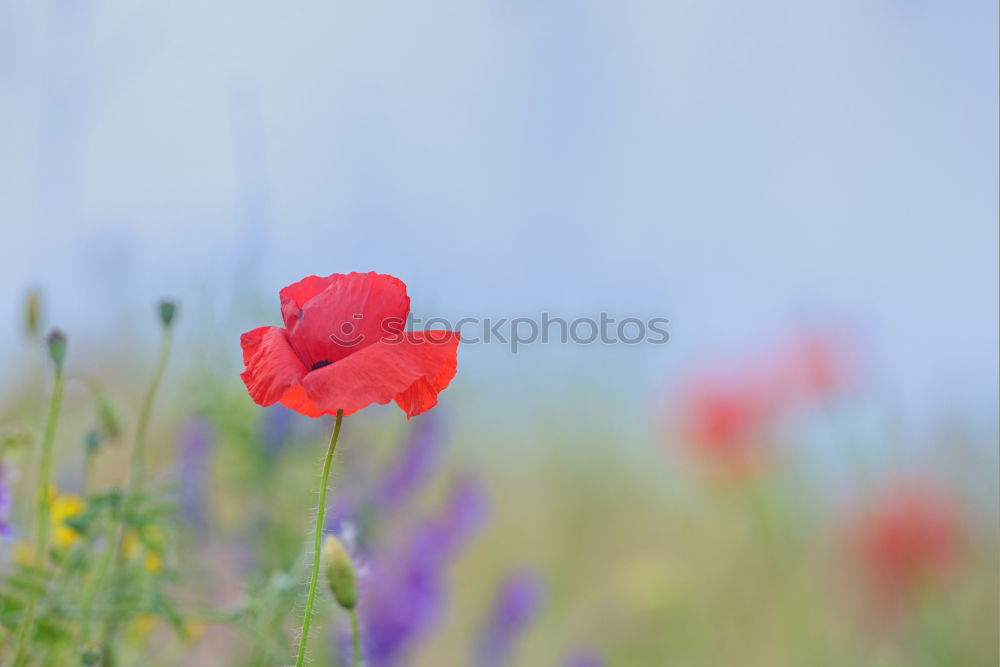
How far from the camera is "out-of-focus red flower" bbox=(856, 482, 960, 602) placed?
41.7 inches

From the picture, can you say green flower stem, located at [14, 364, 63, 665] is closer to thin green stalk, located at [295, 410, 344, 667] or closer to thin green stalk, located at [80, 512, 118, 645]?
thin green stalk, located at [80, 512, 118, 645]

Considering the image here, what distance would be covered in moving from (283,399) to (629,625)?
3.22 feet

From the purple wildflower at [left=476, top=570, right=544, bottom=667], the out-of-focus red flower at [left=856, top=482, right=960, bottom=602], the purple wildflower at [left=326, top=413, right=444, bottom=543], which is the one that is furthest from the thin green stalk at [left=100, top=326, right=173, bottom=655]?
the out-of-focus red flower at [left=856, top=482, right=960, bottom=602]

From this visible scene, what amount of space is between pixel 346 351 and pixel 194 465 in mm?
453

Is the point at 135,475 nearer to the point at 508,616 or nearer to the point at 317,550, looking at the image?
the point at 317,550

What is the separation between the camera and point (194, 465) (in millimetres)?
796

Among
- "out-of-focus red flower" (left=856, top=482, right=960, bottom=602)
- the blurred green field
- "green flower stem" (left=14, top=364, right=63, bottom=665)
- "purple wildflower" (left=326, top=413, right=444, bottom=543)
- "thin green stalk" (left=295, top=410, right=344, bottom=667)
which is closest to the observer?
"thin green stalk" (left=295, top=410, right=344, bottom=667)

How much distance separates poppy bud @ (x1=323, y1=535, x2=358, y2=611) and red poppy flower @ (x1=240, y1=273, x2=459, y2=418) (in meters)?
0.06

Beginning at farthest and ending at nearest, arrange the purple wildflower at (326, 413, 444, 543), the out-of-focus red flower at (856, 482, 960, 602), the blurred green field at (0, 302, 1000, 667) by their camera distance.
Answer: the out-of-focus red flower at (856, 482, 960, 602), the purple wildflower at (326, 413, 444, 543), the blurred green field at (0, 302, 1000, 667)

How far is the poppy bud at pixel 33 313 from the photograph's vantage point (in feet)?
1.80

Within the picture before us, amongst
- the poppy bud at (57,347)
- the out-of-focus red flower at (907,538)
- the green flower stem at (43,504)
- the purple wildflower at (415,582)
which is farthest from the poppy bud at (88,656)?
the out-of-focus red flower at (907,538)

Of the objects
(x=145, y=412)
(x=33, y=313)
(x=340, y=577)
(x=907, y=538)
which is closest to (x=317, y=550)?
(x=340, y=577)

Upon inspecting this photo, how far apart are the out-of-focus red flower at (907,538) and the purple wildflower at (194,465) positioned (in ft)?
2.25

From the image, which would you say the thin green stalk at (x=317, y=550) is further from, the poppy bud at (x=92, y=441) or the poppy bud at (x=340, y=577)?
the poppy bud at (x=92, y=441)
